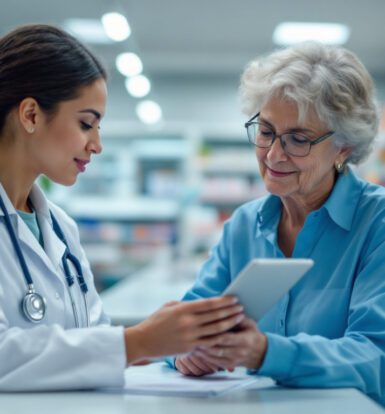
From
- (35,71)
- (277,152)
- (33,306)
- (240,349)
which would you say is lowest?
(240,349)

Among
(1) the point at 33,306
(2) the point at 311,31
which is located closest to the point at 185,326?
(1) the point at 33,306

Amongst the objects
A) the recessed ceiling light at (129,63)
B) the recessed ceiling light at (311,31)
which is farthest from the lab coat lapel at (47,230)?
the recessed ceiling light at (311,31)

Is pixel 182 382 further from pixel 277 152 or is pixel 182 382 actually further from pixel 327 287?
pixel 277 152

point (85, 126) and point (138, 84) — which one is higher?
point (138, 84)

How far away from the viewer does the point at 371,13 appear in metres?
7.28

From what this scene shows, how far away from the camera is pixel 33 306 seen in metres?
1.61

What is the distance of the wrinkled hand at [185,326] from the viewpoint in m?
1.40

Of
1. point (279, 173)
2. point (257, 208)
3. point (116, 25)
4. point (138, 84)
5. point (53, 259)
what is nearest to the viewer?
point (53, 259)

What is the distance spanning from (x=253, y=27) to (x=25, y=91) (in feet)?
21.3

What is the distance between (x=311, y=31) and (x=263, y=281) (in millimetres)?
6896

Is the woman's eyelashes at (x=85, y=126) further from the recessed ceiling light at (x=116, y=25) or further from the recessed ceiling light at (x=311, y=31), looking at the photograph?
the recessed ceiling light at (x=311, y=31)

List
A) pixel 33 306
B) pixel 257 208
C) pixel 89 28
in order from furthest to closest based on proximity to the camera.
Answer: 1. pixel 89 28
2. pixel 257 208
3. pixel 33 306

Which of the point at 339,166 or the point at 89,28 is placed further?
the point at 89,28

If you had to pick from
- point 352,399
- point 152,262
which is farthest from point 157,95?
point 352,399
